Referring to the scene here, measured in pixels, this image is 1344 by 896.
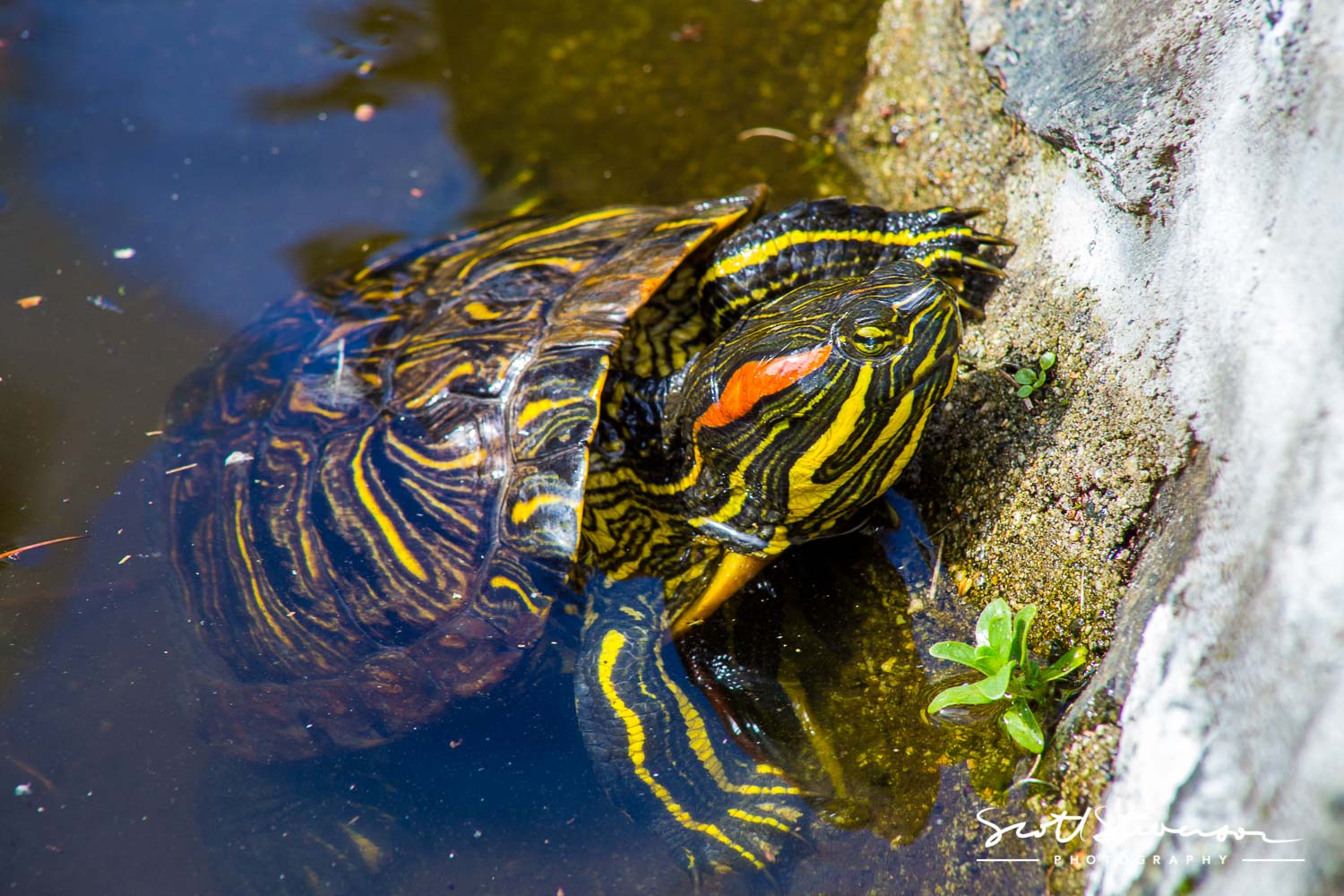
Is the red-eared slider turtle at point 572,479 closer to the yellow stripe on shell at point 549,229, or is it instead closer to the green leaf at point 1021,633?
the yellow stripe on shell at point 549,229

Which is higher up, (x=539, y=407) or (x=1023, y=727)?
(x=539, y=407)

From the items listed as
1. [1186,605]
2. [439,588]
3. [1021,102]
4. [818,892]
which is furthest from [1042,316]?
[439,588]

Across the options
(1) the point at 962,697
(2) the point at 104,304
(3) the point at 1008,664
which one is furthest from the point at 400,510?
(2) the point at 104,304

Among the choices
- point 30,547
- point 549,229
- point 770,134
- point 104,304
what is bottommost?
point 30,547

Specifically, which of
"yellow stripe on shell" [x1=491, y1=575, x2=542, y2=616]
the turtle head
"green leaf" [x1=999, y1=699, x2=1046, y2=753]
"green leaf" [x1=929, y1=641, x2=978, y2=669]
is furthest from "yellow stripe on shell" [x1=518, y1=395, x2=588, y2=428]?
"green leaf" [x1=999, y1=699, x2=1046, y2=753]

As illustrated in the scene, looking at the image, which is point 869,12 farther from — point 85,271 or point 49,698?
point 49,698

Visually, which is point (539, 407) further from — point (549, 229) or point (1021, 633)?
point (1021, 633)

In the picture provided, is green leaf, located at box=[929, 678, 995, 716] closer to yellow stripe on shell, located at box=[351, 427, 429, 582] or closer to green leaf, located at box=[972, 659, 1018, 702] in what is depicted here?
green leaf, located at box=[972, 659, 1018, 702]

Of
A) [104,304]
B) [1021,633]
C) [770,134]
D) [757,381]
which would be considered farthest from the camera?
[770,134]
